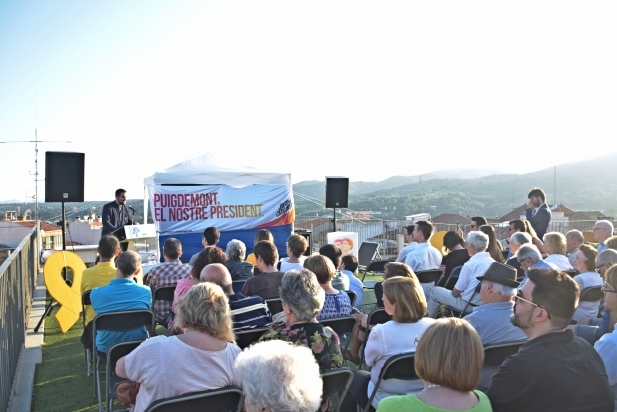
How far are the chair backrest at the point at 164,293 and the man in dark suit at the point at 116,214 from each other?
14.6 feet

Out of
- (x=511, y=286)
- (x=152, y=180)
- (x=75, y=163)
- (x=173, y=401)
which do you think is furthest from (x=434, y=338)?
(x=152, y=180)

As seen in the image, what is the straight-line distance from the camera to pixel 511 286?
10.7 feet

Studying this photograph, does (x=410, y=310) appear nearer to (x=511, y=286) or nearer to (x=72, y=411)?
(x=511, y=286)

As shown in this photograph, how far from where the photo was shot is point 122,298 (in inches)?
160

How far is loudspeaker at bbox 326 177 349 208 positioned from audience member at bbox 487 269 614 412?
32.3 feet

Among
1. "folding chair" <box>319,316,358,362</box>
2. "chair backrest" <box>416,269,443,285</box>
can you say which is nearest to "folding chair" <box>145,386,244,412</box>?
"folding chair" <box>319,316,358,362</box>

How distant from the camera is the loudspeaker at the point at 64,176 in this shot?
7.57m

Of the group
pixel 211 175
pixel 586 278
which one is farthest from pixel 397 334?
pixel 211 175

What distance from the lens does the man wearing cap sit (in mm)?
3180

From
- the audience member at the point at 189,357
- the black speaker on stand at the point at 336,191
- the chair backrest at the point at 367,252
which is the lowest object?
the chair backrest at the point at 367,252

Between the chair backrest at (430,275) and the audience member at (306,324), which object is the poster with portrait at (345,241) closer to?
the chair backrest at (430,275)

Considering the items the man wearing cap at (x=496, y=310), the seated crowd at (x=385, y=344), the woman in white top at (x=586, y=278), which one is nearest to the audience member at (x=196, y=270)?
the seated crowd at (x=385, y=344)

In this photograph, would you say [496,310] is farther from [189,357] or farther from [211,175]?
[211,175]

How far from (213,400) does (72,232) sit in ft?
Answer: 36.6
